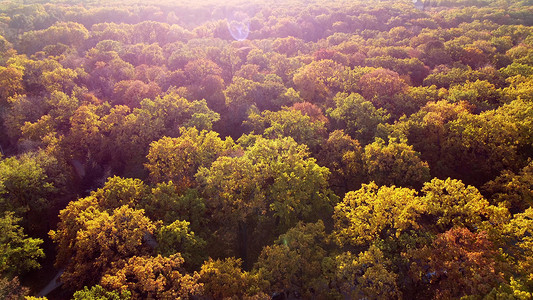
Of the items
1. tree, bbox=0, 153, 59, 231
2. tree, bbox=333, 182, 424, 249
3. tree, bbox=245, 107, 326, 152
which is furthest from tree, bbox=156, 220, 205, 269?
tree, bbox=0, 153, 59, 231

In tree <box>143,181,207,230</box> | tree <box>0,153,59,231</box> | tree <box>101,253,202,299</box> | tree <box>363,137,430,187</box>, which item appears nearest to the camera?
tree <box>101,253,202,299</box>

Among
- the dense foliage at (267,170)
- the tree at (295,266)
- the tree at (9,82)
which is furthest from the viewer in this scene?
the tree at (9,82)

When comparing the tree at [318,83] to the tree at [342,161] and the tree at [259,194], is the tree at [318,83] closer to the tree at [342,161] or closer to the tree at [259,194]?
the tree at [342,161]

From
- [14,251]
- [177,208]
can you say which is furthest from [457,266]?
[14,251]

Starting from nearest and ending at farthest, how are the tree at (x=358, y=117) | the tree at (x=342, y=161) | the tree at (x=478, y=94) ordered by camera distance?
the tree at (x=342, y=161) < the tree at (x=358, y=117) < the tree at (x=478, y=94)

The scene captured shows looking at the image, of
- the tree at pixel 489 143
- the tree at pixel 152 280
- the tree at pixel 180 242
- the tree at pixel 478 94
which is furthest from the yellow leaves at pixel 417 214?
the tree at pixel 478 94

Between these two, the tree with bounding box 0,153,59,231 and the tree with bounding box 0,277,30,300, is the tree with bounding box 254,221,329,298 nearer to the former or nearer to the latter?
the tree with bounding box 0,277,30,300

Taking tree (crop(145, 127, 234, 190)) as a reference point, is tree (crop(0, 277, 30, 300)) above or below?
below
